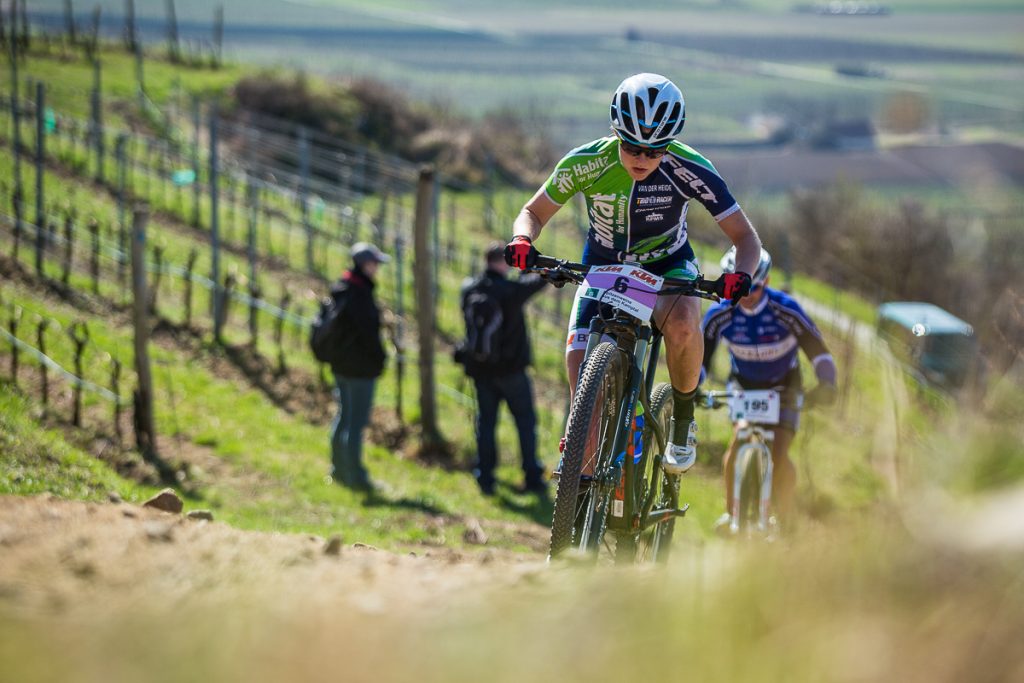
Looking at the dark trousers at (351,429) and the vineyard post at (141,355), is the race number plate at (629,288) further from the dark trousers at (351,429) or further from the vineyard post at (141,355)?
the vineyard post at (141,355)

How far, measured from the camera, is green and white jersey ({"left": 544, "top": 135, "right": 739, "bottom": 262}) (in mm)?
5770

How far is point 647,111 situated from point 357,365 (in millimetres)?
5587

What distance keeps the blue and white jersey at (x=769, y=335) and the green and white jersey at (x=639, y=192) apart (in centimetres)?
216

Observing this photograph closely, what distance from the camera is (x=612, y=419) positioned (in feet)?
17.9

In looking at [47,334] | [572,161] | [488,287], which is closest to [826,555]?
[572,161]

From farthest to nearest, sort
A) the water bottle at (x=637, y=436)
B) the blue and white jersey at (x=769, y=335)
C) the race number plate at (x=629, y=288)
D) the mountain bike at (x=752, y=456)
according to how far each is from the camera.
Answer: the blue and white jersey at (x=769, y=335) → the mountain bike at (x=752, y=456) → the water bottle at (x=637, y=436) → the race number plate at (x=629, y=288)

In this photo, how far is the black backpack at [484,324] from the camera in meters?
10.1

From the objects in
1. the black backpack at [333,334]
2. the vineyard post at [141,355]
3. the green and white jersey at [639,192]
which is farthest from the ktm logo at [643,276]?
the vineyard post at [141,355]

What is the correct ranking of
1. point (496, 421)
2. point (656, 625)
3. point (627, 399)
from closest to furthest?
point (656, 625) → point (627, 399) → point (496, 421)

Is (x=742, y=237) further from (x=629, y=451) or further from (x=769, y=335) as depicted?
(x=769, y=335)

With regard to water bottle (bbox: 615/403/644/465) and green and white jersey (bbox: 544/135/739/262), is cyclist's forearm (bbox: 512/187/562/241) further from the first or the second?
water bottle (bbox: 615/403/644/465)

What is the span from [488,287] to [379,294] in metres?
9.93

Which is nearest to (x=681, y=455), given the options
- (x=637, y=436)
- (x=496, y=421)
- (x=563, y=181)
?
(x=637, y=436)

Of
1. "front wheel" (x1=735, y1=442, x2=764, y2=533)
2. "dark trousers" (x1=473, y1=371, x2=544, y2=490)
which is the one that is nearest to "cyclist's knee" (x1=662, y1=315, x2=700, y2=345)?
"front wheel" (x1=735, y1=442, x2=764, y2=533)
